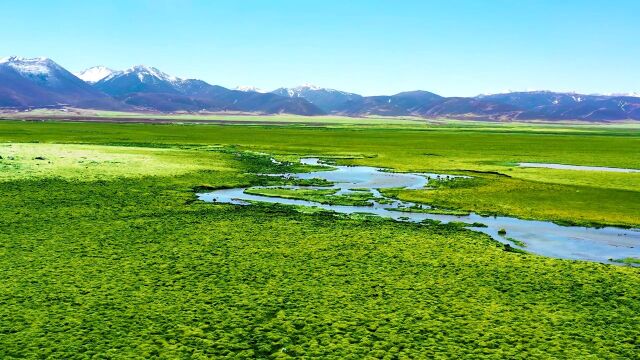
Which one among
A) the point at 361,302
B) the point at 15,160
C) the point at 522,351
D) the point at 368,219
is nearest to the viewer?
the point at 522,351

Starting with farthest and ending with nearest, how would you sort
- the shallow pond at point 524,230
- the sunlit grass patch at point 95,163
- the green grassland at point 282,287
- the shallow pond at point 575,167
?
the shallow pond at point 575,167 < the sunlit grass patch at point 95,163 < the shallow pond at point 524,230 < the green grassland at point 282,287

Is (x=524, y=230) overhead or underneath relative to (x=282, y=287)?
→ underneath

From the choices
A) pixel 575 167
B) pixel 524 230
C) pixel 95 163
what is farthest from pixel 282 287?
pixel 575 167

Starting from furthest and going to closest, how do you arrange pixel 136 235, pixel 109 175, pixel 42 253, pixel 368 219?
pixel 109 175
pixel 368 219
pixel 136 235
pixel 42 253

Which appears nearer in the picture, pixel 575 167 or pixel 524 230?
pixel 524 230

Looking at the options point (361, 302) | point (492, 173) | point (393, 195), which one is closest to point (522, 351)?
point (361, 302)

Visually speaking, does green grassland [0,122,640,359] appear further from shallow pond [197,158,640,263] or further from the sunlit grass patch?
the sunlit grass patch

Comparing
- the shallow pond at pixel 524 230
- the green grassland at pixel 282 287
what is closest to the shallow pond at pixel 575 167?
the shallow pond at pixel 524 230

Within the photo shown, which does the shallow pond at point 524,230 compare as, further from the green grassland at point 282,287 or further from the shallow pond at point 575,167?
the shallow pond at point 575,167

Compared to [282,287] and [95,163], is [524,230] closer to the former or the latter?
[282,287]

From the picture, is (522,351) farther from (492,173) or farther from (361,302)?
(492,173)

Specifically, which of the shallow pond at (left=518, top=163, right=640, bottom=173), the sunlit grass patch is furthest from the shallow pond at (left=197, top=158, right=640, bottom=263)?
the shallow pond at (left=518, top=163, right=640, bottom=173)
